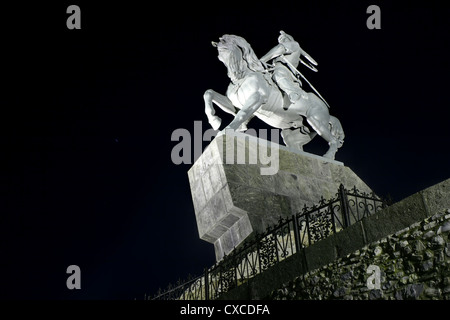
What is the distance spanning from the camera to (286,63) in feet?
38.7

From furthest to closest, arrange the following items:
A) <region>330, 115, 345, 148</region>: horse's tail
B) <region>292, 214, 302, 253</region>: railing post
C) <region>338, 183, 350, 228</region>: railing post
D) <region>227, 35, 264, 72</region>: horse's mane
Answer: <region>330, 115, 345, 148</region>: horse's tail → <region>227, 35, 264, 72</region>: horse's mane → <region>292, 214, 302, 253</region>: railing post → <region>338, 183, 350, 228</region>: railing post

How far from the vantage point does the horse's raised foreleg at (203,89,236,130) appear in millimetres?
10617

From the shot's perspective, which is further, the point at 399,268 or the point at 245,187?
the point at 245,187

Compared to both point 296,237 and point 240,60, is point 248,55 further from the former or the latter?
point 296,237

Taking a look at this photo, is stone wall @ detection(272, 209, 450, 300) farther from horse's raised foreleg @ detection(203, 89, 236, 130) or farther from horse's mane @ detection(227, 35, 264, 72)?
horse's mane @ detection(227, 35, 264, 72)

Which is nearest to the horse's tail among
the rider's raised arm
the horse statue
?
the horse statue

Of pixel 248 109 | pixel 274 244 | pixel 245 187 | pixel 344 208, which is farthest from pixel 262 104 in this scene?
pixel 344 208

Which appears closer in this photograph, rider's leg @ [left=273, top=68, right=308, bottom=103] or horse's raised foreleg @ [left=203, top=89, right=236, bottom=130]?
horse's raised foreleg @ [left=203, top=89, right=236, bottom=130]

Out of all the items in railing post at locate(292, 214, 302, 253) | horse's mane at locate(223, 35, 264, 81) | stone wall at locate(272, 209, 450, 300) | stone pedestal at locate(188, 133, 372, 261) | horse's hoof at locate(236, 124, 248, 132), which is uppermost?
horse's mane at locate(223, 35, 264, 81)
